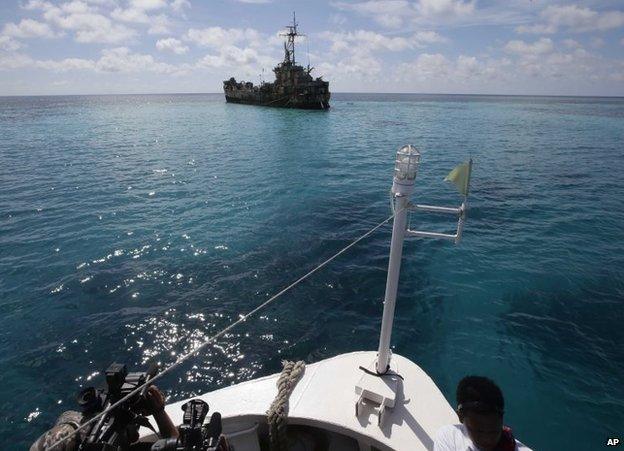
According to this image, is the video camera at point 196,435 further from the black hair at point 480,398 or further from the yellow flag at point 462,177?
the yellow flag at point 462,177

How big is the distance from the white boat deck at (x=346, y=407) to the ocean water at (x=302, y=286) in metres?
3.04

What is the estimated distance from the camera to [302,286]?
1070cm

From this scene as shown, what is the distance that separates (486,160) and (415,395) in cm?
2845

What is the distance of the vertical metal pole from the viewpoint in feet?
12.5

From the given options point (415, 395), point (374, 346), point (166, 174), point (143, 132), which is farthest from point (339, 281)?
point (143, 132)

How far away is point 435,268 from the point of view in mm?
11945

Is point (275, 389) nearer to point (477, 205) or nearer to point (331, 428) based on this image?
point (331, 428)

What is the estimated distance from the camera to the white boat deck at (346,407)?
404cm

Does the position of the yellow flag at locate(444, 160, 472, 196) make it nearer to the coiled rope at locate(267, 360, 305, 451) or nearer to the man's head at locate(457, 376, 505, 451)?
the man's head at locate(457, 376, 505, 451)

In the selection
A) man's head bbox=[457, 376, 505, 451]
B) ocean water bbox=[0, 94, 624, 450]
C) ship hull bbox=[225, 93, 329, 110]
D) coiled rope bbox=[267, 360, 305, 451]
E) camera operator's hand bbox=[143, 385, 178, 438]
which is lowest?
ocean water bbox=[0, 94, 624, 450]

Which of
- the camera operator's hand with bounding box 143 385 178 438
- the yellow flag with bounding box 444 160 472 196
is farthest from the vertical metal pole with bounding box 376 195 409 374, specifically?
the camera operator's hand with bounding box 143 385 178 438

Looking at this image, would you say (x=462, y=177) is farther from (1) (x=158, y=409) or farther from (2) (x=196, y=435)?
(1) (x=158, y=409)

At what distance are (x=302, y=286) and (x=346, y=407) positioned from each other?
6380 mm

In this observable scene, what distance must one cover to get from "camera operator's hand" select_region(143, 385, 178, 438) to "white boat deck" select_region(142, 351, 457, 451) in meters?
0.46
